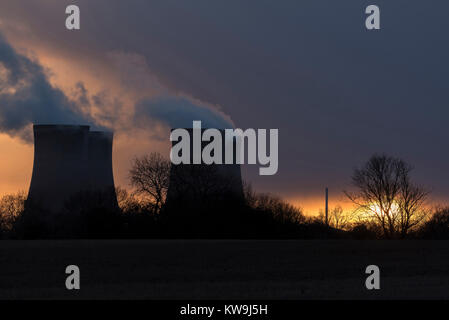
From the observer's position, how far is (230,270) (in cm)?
2242

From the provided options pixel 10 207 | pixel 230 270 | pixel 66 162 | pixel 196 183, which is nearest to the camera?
pixel 230 270

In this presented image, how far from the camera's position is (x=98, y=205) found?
4841cm

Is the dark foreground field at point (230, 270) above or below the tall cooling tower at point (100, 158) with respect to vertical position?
below

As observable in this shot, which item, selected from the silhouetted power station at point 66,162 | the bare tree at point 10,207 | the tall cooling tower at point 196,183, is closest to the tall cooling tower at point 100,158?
the silhouetted power station at point 66,162

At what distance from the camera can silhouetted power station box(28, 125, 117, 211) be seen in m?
38.5

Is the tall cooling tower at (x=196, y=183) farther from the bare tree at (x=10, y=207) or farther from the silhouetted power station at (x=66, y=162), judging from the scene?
the bare tree at (x=10, y=207)

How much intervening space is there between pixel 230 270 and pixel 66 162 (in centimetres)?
1879

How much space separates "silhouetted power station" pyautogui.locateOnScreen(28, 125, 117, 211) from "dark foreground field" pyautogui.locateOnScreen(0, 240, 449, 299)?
6843 mm

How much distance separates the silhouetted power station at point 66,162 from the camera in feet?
126

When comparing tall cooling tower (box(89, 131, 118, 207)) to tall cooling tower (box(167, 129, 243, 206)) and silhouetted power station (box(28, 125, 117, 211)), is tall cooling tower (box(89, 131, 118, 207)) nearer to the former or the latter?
silhouetted power station (box(28, 125, 117, 211))

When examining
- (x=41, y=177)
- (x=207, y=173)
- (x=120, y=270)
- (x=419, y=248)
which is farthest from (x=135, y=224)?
(x=120, y=270)

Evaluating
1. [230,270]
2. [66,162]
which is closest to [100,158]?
[66,162]

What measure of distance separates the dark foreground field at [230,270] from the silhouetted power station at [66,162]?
269 inches

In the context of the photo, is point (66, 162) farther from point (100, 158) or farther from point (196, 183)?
point (196, 183)
